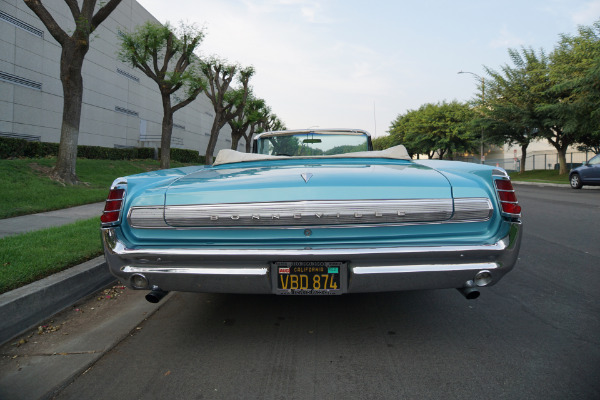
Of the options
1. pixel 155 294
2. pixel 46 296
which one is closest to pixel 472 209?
pixel 155 294

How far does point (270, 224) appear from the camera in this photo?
248 cm

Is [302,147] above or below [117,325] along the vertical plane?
above

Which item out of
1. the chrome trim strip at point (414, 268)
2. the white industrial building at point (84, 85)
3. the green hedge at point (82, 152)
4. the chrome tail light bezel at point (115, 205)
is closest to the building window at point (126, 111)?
the white industrial building at point (84, 85)

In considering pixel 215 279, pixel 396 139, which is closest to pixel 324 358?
pixel 215 279

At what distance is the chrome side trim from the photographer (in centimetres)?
245

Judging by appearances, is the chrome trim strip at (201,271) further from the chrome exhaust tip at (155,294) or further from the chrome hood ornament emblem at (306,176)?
the chrome hood ornament emblem at (306,176)

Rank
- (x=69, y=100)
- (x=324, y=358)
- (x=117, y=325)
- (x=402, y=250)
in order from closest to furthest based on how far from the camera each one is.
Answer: (x=402, y=250)
(x=324, y=358)
(x=117, y=325)
(x=69, y=100)

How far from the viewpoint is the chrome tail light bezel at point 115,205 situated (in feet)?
8.69

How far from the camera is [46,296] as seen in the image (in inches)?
133

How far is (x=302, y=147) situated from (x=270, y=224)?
2.64 metres

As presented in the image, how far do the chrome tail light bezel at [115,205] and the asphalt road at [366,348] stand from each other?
2.80ft

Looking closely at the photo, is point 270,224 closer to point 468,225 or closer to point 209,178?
point 209,178

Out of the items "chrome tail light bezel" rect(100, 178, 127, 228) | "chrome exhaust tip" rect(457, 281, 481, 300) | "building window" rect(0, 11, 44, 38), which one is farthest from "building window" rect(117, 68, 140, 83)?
"chrome exhaust tip" rect(457, 281, 481, 300)

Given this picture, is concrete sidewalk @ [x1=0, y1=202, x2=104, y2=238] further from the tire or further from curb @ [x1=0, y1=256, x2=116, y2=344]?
the tire
